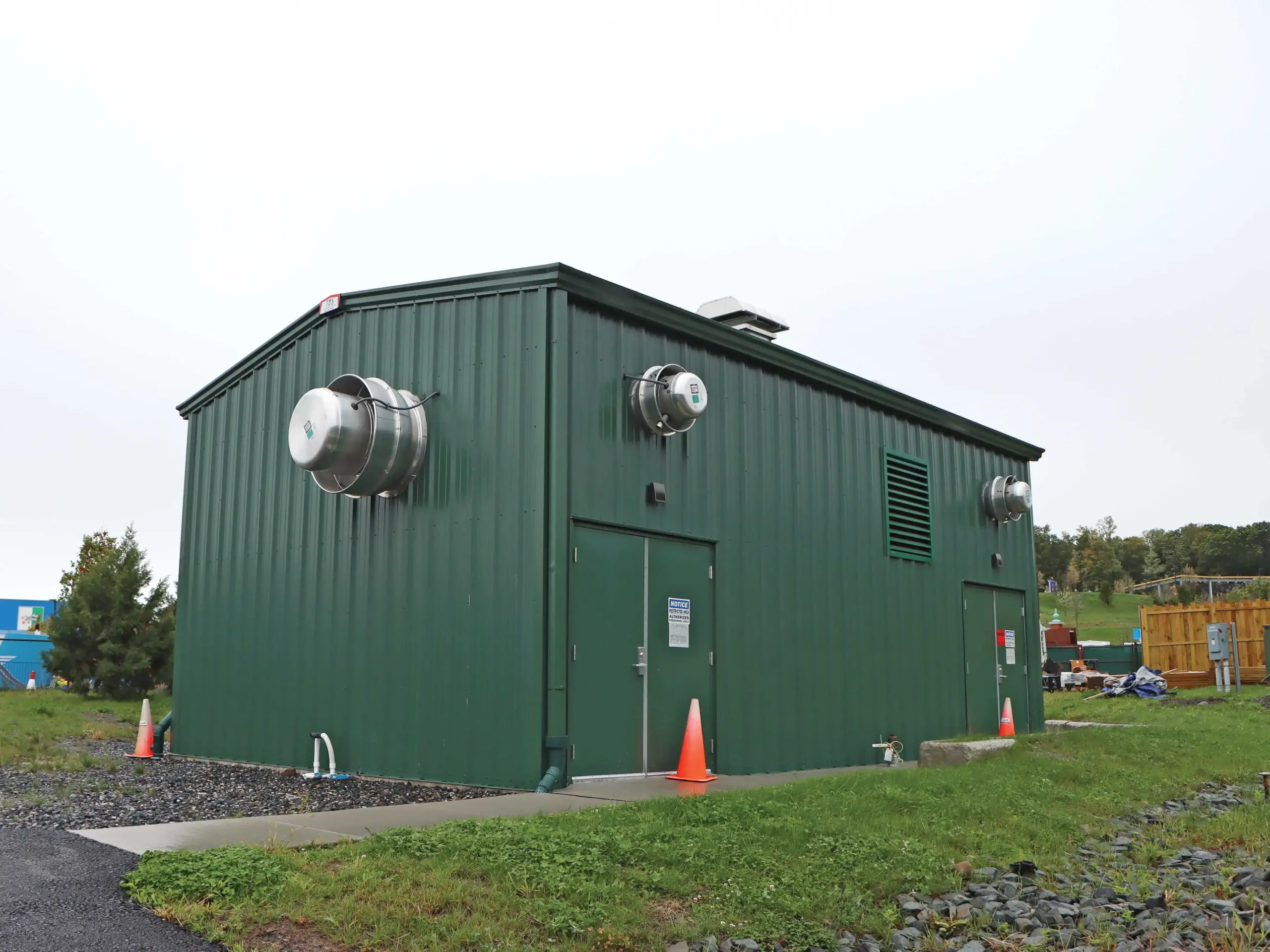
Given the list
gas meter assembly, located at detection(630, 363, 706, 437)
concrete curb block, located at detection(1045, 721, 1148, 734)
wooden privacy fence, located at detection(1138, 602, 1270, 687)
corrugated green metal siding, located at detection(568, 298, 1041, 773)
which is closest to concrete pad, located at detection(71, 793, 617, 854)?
corrugated green metal siding, located at detection(568, 298, 1041, 773)

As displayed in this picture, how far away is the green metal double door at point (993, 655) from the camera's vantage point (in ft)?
48.3

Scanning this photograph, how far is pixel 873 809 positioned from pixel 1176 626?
85.2ft

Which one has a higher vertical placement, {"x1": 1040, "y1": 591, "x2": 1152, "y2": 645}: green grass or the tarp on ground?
{"x1": 1040, "y1": 591, "x2": 1152, "y2": 645}: green grass

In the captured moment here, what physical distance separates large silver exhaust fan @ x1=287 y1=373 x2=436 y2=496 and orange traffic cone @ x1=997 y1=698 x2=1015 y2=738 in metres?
8.47

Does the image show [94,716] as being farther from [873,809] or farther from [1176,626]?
[1176,626]

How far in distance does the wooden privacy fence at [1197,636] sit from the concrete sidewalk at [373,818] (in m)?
22.9

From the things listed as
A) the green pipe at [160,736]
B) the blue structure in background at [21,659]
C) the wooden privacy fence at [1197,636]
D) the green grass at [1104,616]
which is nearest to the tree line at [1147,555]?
the green grass at [1104,616]

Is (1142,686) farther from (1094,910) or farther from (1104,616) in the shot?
(1104,616)

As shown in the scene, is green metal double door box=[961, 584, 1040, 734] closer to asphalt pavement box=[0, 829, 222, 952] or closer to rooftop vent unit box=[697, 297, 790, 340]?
rooftop vent unit box=[697, 297, 790, 340]

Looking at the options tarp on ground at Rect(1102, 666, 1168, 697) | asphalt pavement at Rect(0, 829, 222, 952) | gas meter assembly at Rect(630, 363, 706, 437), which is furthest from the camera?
tarp on ground at Rect(1102, 666, 1168, 697)

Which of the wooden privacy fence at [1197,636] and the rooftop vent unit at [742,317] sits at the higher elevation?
the rooftop vent unit at [742,317]

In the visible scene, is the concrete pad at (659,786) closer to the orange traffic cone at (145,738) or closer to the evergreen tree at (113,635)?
the orange traffic cone at (145,738)

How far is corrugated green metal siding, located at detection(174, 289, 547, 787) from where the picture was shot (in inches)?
366

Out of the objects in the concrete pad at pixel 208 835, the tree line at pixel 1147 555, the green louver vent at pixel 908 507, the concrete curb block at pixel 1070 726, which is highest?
the tree line at pixel 1147 555
